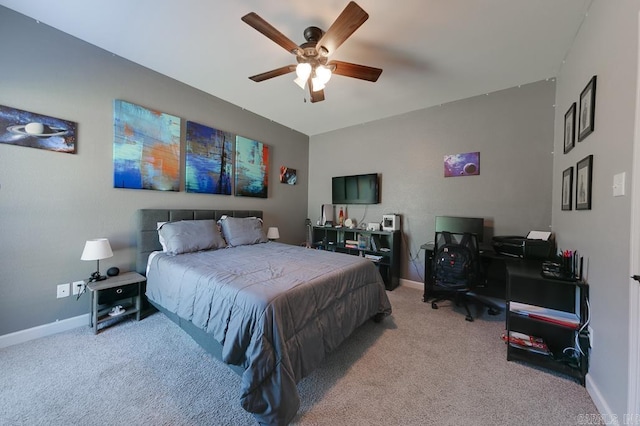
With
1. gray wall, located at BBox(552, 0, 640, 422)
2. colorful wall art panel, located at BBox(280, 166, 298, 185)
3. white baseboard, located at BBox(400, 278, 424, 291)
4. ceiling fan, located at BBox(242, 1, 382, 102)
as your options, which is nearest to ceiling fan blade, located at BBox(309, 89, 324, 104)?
ceiling fan, located at BBox(242, 1, 382, 102)

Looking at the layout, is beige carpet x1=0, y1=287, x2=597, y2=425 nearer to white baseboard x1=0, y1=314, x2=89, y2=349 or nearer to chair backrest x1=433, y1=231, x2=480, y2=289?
white baseboard x1=0, y1=314, x2=89, y2=349

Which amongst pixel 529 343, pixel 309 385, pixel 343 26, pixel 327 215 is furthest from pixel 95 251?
pixel 529 343

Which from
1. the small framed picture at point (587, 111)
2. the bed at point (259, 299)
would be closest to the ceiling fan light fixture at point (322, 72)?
the bed at point (259, 299)

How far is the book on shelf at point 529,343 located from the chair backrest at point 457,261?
0.70 meters

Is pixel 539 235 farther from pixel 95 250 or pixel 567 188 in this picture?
pixel 95 250

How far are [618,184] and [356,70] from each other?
195cm

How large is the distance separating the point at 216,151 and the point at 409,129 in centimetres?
307

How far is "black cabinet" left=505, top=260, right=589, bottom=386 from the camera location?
167 cm

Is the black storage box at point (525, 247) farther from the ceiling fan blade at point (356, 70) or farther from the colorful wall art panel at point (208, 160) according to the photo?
the colorful wall art panel at point (208, 160)

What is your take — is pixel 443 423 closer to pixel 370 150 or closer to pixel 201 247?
pixel 201 247

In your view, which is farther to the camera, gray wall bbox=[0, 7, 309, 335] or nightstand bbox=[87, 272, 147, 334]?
nightstand bbox=[87, 272, 147, 334]

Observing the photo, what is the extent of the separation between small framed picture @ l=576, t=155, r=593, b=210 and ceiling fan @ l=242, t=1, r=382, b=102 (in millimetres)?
1748

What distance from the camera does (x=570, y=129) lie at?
7.11ft

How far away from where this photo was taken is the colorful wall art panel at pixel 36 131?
1.96m
